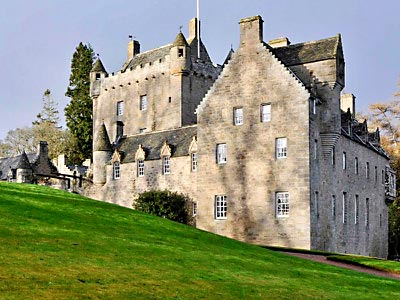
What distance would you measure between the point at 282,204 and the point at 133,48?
40513 millimetres

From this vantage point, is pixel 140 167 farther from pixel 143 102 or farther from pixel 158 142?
pixel 143 102

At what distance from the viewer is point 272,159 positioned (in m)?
43.6

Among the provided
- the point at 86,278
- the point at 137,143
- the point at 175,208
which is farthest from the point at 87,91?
the point at 86,278

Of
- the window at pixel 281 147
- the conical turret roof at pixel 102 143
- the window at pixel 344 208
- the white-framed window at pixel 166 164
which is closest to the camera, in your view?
the window at pixel 281 147

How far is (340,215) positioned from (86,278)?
110 ft

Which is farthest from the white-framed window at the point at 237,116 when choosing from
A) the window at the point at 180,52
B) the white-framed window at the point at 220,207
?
the window at the point at 180,52

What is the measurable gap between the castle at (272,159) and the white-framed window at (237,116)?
0.23ft

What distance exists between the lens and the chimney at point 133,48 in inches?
3061

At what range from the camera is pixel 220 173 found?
46344 mm

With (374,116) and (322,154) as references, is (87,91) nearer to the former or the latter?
(374,116)

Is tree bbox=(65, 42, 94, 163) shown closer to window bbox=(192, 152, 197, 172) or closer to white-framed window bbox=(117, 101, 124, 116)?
white-framed window bbox=(117, 101, 124, 116)

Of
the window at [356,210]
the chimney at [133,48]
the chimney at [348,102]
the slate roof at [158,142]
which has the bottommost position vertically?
the window at [356,210]

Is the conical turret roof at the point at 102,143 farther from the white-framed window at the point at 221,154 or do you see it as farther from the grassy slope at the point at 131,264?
the grassy slope at the point at 131,264

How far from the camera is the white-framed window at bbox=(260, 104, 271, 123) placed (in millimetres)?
44188
